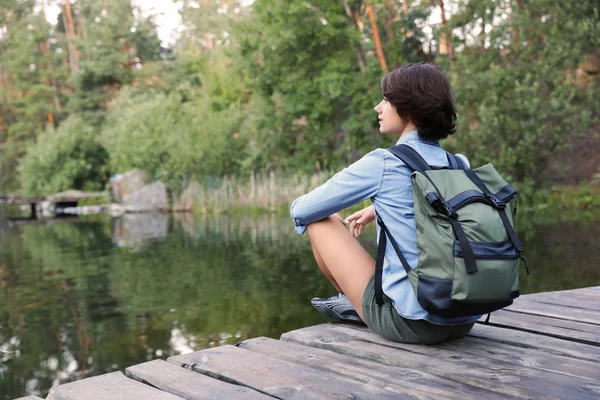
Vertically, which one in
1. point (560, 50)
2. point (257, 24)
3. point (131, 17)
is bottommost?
point (560, 50)

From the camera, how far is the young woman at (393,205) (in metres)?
2.31

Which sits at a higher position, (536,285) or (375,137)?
(375,137)

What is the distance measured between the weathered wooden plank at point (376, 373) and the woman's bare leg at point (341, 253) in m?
0.28

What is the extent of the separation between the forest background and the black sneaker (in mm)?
11824

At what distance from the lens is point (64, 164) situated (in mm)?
26859

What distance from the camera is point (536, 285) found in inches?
257

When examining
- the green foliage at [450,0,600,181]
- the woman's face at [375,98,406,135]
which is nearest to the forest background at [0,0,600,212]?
the green foliage at [450,0,600,181]

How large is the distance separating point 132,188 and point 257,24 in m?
7.63

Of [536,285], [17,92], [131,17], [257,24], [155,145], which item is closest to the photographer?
[536,285]

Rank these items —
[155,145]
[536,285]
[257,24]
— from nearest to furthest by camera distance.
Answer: [536,285] < [257,24] < [155,145]

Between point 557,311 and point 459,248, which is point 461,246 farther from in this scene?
point 557,311

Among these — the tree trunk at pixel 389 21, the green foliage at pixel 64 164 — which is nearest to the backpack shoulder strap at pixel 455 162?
the tree trunk at pixel 389 21

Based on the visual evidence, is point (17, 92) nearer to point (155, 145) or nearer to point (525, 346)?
point (155, 145)

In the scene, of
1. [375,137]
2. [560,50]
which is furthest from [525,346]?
[375,137]
